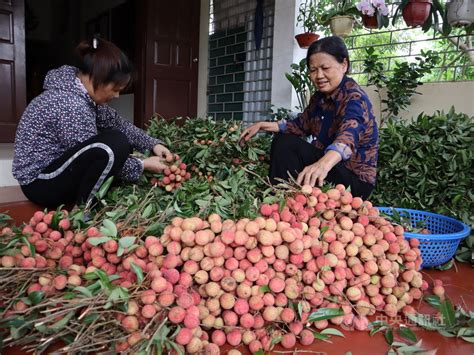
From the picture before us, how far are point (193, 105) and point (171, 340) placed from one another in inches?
179

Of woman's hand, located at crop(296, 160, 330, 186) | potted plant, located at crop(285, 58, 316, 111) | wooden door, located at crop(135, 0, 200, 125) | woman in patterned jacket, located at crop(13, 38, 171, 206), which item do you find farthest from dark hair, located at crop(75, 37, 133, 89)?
wooden door, located at crop(135, 0, 200, 125)

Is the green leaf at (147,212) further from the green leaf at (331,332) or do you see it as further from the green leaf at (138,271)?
the green leaf at (331,332)

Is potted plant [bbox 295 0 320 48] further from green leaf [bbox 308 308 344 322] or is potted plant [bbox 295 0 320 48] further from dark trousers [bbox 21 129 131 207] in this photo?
green leaf [bbox 308 308 344 322]

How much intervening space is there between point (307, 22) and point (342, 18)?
0.42m

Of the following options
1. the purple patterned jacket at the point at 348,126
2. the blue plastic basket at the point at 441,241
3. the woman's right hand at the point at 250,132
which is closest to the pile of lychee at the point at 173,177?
the woman's right hand at the point at 250,132

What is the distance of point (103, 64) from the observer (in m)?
1.70

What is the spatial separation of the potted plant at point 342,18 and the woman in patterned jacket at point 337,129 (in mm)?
1717

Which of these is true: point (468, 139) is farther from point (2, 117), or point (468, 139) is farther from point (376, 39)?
point (2, 117)

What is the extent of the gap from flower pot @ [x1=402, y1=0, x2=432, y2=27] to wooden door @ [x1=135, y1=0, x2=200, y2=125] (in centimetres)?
277

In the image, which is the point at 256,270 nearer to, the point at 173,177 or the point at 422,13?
the point at 173,177

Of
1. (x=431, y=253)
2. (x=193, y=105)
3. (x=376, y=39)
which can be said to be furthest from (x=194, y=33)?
(x=431, y=253)

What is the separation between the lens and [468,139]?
1.78 m

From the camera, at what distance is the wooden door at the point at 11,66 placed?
3695 millimetres

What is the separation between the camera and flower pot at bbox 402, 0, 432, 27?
2807 millimetres
